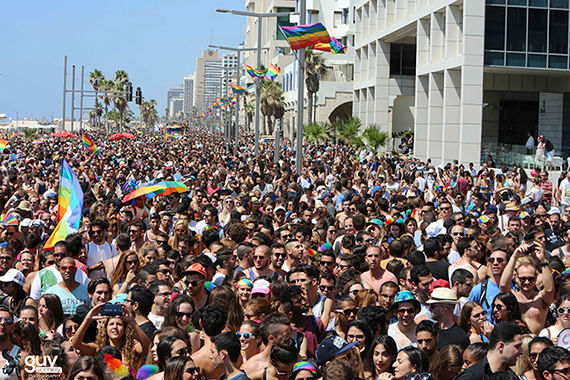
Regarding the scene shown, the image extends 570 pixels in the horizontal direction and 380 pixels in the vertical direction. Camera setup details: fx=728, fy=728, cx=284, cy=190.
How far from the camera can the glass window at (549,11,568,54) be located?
3067 centimetres

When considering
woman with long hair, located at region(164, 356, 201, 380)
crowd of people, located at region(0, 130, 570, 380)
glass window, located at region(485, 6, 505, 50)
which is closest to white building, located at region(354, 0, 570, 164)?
glass window, located at region(485, 6, 505, 50)

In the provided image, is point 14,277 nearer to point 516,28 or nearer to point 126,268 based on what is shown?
point 126,268

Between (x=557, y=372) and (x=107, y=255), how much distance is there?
611cm

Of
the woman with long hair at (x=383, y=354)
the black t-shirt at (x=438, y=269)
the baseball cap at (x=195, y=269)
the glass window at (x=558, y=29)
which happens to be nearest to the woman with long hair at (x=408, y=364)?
the woman with long hair at (x=383, y=354)

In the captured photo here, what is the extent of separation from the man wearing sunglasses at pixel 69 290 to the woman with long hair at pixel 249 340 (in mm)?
2207

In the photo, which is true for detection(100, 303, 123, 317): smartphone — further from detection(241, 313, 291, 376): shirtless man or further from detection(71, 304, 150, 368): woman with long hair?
detection(241, 313, 291, 376): shirtless man

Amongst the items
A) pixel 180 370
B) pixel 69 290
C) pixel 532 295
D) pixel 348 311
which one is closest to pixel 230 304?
pixel 348 311

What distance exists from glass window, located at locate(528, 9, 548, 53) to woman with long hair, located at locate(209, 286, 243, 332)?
27.3 meters

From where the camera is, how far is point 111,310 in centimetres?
585

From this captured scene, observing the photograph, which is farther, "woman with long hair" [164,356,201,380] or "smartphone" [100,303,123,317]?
"smartphone" [100,303,123,317]

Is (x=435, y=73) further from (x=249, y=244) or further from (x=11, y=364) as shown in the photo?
(x=11, y=364)

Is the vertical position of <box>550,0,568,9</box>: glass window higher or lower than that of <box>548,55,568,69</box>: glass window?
higher

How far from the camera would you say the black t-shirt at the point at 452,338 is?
19.8 ft

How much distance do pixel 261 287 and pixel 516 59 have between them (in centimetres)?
2662
